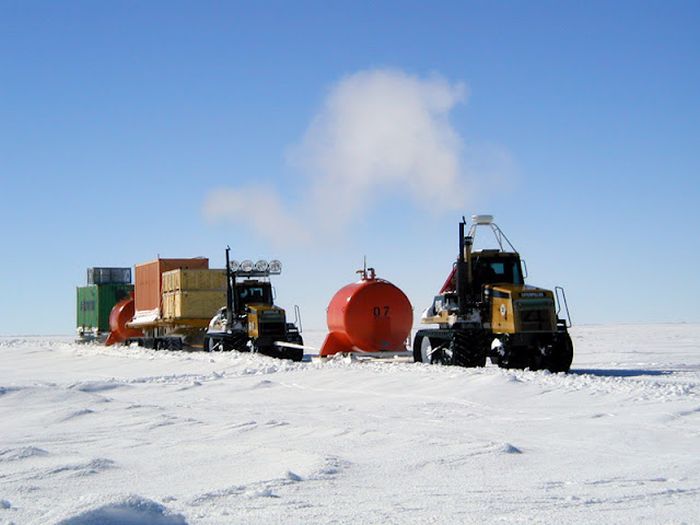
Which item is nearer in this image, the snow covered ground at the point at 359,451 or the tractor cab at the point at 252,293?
the snow covered ground at the point at 359,451

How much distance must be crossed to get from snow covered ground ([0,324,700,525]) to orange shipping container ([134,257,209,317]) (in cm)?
1655

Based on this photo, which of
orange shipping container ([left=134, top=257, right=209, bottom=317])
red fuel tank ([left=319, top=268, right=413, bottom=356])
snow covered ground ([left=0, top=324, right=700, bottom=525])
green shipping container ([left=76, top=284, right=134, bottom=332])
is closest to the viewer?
snow covered ground ([left=0, top=324, right=700, bottom=525])

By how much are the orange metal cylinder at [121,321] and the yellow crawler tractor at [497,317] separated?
22171 mm

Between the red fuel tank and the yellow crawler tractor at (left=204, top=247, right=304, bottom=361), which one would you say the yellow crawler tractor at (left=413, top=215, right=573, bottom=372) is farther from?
the yellow crawler tractor at (left=204, top=247, right=304, bottom=361)

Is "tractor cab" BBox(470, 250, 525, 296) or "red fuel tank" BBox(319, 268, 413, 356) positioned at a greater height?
"tractor cab" BBox(470, 250, 525, 296)

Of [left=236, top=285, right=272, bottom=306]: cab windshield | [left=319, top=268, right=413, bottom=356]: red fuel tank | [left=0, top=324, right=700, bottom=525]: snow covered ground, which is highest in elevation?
[left=236, top=285, right=272, bottom=306]: cab windshield

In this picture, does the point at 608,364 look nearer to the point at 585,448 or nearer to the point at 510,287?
the point at 510,287

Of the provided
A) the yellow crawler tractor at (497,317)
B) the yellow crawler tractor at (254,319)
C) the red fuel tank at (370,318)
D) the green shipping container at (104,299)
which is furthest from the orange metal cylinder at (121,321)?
the yellow crawler tractor at (497,317)

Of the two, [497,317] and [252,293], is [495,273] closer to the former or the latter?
[497,317]

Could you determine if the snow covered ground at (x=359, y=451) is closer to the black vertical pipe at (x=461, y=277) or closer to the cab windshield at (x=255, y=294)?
the black vertical pipe at (x=461, y=277)

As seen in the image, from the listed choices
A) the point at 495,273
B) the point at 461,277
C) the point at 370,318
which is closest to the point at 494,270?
the point at 495,273

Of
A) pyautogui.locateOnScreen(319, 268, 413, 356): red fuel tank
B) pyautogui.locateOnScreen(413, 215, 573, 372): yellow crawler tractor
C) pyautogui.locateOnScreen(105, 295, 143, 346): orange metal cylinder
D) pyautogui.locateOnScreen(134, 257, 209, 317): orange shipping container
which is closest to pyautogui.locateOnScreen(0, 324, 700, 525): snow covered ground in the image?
pyautogui.locateOnScreen(413, 215, 573, 372): yellow crawler tractor

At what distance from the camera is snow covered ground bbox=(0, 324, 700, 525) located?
7496mm

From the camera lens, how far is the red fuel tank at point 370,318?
82.9 feet
